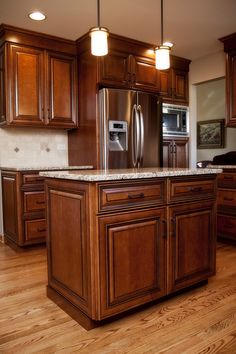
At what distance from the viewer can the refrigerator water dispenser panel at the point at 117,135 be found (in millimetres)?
3535

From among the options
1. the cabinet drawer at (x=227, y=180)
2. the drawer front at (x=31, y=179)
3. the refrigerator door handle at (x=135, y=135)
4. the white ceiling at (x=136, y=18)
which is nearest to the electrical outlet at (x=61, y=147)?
the drawer front at (x=31, y=179)

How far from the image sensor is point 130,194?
1.75 m

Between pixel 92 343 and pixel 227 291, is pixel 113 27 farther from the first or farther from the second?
pixel 92 343

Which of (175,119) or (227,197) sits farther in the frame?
(175,119)

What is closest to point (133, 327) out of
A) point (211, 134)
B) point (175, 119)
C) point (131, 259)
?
point (131, 259)

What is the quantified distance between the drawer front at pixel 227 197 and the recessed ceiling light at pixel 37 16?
267 centimetres

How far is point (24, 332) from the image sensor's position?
1725 mm

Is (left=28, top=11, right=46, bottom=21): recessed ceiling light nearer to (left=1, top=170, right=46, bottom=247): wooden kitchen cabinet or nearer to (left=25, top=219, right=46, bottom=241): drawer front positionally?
(left=1, top=170, right=46, bottom=247): wooden kitchen cabinet

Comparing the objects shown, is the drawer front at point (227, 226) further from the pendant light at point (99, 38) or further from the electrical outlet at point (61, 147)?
the pendant light at point (99, 38)

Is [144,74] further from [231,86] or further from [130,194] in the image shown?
[130,194]

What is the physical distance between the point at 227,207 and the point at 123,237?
6.82 ft

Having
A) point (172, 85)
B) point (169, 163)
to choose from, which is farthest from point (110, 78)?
point (169, 163)

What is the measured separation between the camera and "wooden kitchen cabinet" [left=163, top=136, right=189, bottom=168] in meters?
4.31

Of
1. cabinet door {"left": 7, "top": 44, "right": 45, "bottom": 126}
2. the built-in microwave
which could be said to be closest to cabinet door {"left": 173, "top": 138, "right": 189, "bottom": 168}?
the built-in microwave
